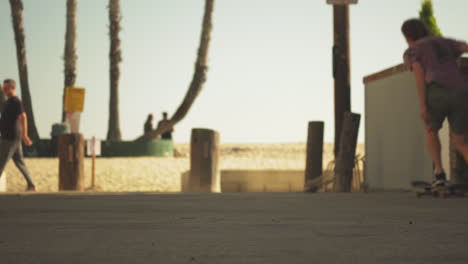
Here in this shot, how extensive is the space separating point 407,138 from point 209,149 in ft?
11.9

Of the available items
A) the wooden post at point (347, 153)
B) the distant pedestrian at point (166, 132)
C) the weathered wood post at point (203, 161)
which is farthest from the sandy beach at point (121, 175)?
the wooden post at point (347, 153)

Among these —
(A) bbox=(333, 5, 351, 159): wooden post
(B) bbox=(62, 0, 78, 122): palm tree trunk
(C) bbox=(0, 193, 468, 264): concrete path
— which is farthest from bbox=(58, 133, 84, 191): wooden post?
(B) bbox=(62, 0, 78, 122): palm tree trunk

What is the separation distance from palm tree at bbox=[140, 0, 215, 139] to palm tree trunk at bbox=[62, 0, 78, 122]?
3545mm

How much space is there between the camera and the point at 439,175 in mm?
8648

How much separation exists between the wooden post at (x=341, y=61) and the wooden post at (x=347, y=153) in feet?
3.94

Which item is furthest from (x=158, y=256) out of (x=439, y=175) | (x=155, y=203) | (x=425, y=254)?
(x=439, y=175)

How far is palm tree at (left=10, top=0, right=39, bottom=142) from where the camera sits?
28378mm

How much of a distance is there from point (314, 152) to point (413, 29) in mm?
4448

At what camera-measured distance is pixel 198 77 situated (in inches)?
1088

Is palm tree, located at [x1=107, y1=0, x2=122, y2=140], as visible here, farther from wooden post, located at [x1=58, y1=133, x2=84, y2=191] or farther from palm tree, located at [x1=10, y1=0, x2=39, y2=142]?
wooden post, located at [x1=58, y1=133, x2=84, y2=191]

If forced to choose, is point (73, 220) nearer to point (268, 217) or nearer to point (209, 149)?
point (268, 217)

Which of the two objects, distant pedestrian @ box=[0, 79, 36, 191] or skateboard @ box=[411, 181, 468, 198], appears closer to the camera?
skateboard @ box=[411, 181, 468, 198]

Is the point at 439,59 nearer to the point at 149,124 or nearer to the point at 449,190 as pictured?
the point at 449,190

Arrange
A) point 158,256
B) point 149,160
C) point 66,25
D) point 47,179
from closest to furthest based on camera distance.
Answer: point 158,256 < point 47,179 < point 149,160 < point 66,25
